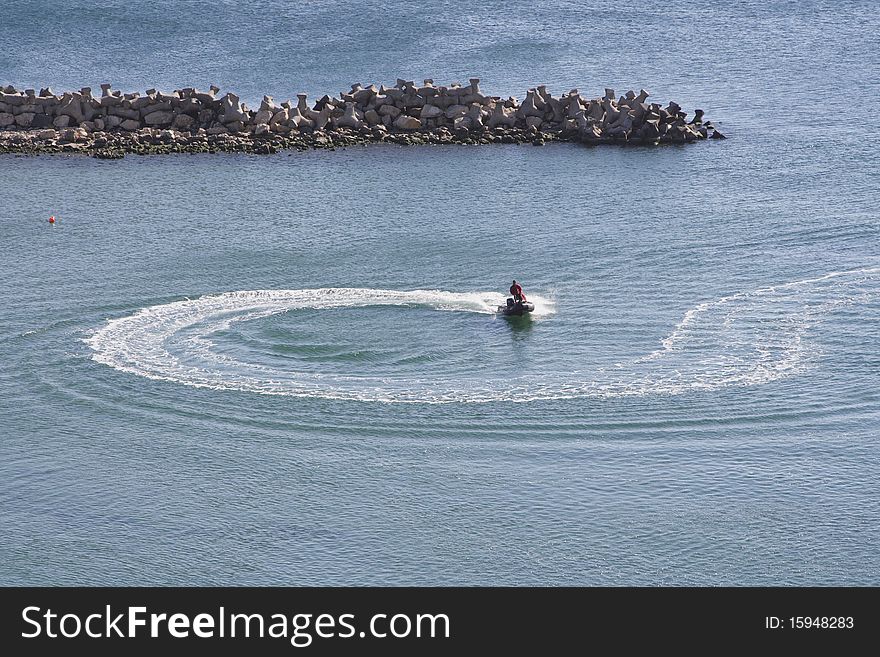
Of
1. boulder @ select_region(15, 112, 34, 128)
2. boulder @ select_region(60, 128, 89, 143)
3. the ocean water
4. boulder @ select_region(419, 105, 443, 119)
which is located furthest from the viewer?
boulder @ select_region(15, 112, 34, 128)

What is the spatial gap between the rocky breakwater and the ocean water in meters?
2.75

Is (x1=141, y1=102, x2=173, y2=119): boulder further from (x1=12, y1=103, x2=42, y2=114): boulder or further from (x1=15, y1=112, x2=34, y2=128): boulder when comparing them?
(x1=15, y1=112, x2=34, y2=128): boulder

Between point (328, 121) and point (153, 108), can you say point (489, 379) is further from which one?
point (153, 108)

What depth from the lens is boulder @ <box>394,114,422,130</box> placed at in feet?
366

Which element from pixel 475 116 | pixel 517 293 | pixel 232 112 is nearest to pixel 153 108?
pixel 232 112

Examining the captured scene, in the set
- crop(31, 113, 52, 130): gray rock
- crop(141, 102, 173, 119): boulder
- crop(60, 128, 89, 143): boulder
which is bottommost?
crop(60, 128, 89, 143): boulder

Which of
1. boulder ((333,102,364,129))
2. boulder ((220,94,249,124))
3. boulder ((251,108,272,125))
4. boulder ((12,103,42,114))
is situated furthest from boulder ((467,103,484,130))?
boulder ((12,103,42,114))

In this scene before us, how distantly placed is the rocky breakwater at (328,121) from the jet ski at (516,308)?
134 ft

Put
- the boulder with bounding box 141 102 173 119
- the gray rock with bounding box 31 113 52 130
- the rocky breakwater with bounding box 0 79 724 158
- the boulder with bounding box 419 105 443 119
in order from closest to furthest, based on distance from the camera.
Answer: the rocky breakwater with bounding box 0 79 724 158, the boulder with bounding box 419 105 443 119, the boulder with bounding box 141 102 173 119, the gray rock with bounding box 31 113 52 130

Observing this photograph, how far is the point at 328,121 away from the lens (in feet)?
369

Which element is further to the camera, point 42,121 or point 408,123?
point 42,121

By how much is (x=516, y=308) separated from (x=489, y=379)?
312 inches

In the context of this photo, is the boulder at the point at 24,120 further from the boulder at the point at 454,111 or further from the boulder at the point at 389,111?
the boulder at the point at 454,111

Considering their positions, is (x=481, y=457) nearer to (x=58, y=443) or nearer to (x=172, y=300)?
(x=58, y=443)
